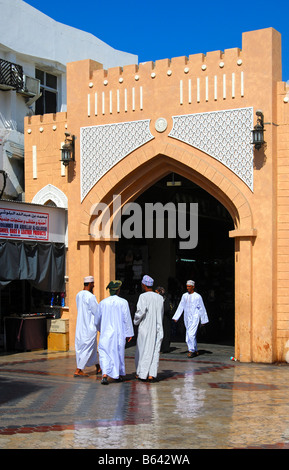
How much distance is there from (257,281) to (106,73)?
5.33m

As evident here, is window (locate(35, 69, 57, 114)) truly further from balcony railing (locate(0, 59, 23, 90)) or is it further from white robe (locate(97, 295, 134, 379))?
white robe (locate(97, 295, 134, 379))

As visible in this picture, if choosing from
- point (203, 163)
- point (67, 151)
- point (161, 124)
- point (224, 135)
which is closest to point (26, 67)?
point (67, 151)

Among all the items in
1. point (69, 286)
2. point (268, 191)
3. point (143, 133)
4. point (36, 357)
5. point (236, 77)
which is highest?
point (236, 77)

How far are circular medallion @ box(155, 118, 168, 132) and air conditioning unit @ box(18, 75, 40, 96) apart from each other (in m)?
4.70

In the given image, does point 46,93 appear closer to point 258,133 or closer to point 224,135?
point 224,135

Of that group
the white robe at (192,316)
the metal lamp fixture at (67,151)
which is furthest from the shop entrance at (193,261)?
the metal lamp fixture at (67,151)

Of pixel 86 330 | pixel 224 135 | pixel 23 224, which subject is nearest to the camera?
pixel 86 330

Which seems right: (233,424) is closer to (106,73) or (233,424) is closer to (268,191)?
(268,191)

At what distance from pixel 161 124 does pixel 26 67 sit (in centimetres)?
601

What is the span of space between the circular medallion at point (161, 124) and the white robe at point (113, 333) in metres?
4.22

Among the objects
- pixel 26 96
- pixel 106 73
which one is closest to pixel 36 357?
pixel 106 73

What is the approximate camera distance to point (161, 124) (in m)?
12.8

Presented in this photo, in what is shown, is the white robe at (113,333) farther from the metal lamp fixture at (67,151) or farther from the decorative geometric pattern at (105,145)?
the metal lamp fixture at (67,151)

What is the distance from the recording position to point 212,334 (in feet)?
54.9
